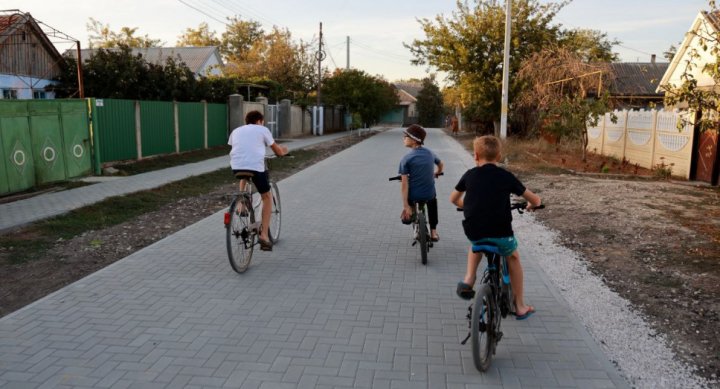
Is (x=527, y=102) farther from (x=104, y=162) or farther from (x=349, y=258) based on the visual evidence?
(x=349, y=258)

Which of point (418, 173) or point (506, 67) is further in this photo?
point (506, 67)

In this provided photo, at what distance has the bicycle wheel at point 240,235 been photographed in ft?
19.1

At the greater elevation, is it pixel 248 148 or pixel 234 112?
pixel 234 112

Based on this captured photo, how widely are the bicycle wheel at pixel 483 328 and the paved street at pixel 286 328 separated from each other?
11cm

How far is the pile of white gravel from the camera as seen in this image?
3.74m

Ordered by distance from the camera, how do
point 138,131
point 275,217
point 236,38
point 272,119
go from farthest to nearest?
point 236,38
point 272,119
point 138,131
point 275,217

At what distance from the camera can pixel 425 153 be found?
6.44m

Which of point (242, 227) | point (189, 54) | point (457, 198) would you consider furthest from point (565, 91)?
point (189, 54)

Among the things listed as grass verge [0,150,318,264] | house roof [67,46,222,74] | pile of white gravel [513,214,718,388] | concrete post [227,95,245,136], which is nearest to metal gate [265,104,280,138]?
concrete post [227,95,245,136]

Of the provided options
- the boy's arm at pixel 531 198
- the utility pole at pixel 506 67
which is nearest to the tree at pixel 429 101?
the utility pole at pixel 506 67

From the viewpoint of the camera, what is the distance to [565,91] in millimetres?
22906

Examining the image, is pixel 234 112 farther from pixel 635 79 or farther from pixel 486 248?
pixel 635 79

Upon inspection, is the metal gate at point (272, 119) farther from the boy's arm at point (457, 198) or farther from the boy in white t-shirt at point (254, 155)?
the boy's arm at point (457, 198)

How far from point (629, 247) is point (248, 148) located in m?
4.86
